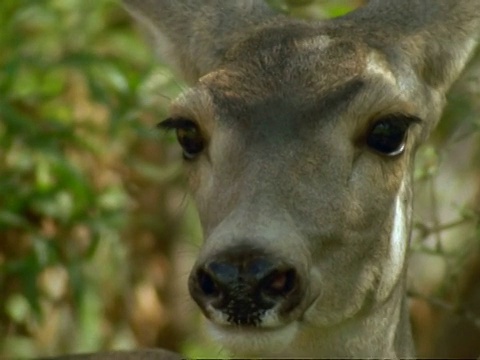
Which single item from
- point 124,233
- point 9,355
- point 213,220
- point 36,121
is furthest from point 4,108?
point 213,220

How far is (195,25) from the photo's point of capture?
24.7 feet

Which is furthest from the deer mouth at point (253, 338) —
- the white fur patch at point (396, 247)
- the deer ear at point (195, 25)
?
the deer ear at point (195, 25)

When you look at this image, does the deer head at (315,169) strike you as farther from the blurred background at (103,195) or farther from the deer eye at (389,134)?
the blurred background at (103,195)

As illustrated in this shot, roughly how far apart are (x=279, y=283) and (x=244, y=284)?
0.42ft

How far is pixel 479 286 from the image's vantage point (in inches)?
402

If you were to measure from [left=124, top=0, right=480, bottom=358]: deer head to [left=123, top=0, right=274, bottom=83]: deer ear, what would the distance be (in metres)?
0.12

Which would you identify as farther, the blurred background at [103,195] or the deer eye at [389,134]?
the blurred background at [103,195]

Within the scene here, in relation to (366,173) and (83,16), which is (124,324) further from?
(366,173)

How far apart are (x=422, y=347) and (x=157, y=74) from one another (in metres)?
2.40

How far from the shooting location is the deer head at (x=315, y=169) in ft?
19.3

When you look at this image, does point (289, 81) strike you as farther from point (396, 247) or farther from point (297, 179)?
point (396, 247)

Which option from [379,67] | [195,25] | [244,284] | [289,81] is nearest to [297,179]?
[289,81]

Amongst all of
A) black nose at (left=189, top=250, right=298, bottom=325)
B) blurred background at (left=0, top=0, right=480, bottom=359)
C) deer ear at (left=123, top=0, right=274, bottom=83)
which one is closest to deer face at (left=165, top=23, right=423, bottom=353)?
black nose at (left=189, top=250, right=298, bottom=325)

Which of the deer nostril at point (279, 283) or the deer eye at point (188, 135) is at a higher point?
the deer nostril at point (279, 283)
